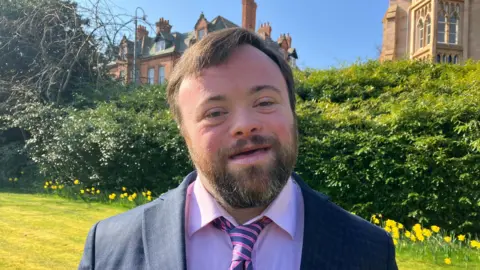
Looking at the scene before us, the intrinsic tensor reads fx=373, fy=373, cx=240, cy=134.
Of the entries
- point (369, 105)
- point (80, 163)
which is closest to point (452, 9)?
point (369, 105)

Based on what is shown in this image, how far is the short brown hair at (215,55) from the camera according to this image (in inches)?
53.3

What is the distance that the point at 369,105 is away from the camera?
779cm

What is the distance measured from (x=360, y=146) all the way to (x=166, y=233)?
5219 mm

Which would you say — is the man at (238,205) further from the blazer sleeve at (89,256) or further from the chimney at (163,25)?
the chimney at (163,25)

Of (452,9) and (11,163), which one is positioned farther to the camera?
(452,9)

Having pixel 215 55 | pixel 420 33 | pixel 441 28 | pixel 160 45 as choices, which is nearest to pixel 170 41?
pixel 160 45

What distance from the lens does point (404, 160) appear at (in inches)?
228

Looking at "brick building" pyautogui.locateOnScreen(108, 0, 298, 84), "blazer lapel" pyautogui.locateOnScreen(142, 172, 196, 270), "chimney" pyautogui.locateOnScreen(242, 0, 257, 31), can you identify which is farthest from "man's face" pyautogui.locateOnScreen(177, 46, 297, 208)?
"chimney" pyautogui.locateOnScreen(242, 0, 257, 31)

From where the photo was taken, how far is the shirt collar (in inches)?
53.6

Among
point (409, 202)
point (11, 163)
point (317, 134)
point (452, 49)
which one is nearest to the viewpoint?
point (409, 202)

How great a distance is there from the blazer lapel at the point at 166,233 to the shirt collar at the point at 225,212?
0.06 m

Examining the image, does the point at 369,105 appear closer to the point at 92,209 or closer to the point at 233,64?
the point at 92,209

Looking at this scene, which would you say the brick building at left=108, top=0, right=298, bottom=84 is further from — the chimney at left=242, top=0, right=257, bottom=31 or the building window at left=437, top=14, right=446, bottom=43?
the building window at left=437, top=14, right=446, bottom=43

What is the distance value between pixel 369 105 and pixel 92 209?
19.1 ft
